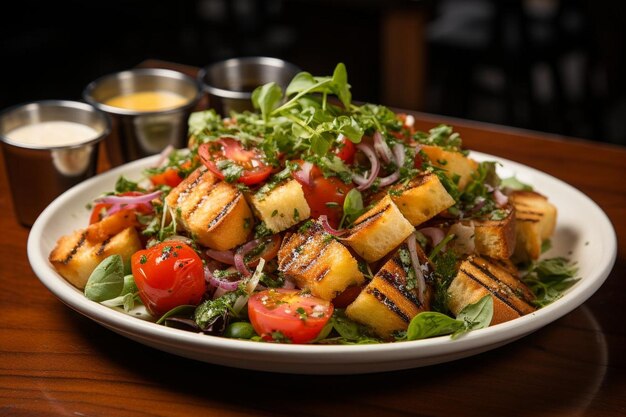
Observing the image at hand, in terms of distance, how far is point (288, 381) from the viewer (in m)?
2.02

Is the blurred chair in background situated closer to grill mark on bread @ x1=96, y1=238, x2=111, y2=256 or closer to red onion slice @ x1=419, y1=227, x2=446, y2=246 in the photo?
red onion slice @ x1=419, y1=227, x2=446, y2=246

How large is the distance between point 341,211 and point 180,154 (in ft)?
2.44

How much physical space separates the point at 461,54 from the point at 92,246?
3.45 metres

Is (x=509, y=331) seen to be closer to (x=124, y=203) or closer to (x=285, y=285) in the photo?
(x=285, y=285)

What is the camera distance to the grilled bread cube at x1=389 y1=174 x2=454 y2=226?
218 centimetres

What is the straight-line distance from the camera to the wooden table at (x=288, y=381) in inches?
76.3

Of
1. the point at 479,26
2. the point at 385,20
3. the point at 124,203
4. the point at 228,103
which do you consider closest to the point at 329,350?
the point at 124,203

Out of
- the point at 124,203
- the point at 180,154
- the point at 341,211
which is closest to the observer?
the point at 341,211

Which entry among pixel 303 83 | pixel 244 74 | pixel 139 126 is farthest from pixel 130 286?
pixel 244 74

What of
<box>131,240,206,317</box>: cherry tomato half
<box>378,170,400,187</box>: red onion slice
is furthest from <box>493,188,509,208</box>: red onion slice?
<box>131,240,206,317</box>: cherry tomato half

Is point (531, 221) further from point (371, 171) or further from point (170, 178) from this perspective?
point (170, 178)

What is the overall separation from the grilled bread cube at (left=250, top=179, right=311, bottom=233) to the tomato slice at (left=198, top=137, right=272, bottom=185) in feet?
0.27

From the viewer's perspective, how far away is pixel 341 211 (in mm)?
2258

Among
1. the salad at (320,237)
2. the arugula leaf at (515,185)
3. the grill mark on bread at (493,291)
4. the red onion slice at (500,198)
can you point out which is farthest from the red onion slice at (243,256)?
the arugula leaf at (515,185)
